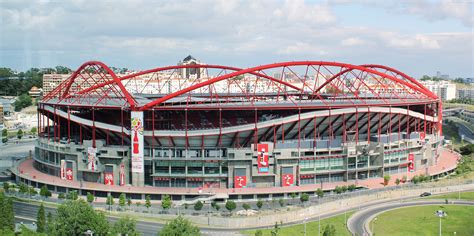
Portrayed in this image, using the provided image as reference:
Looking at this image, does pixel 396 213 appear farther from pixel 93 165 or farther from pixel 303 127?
pixel 93 165

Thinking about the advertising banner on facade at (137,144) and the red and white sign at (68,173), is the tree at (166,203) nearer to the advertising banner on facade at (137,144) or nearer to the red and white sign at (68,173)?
the advertising banner on facade at (137,144)

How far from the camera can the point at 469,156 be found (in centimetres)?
11581

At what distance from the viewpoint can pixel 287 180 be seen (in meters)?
82.4

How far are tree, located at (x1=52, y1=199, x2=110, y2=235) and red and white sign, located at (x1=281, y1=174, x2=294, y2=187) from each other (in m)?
36.0

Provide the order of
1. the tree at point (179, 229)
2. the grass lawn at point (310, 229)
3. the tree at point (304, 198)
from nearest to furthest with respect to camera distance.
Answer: the tree at point (179, 229), the grass lawn at point (310, 229), the tree at point (304, 198)

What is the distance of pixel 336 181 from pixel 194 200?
25015 millimetres

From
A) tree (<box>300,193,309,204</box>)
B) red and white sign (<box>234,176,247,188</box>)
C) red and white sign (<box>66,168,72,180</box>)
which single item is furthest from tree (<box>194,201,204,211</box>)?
red and white sign (<box>66,168,72,180</box>)

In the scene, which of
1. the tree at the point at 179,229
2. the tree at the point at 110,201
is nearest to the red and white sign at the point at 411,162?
the tree at the point at 110,201

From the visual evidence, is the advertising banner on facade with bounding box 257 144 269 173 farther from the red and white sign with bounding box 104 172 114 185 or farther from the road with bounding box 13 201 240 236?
the red and white sign with bounding box 104 172 114 185

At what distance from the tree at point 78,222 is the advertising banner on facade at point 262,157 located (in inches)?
1300

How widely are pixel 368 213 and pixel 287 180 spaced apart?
16.7 metres

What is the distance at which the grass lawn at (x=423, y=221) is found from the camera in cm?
6069

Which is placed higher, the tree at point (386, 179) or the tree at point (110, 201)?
the tree at point (386, 179)

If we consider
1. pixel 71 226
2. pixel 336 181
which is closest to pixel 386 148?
pixel 336 181
